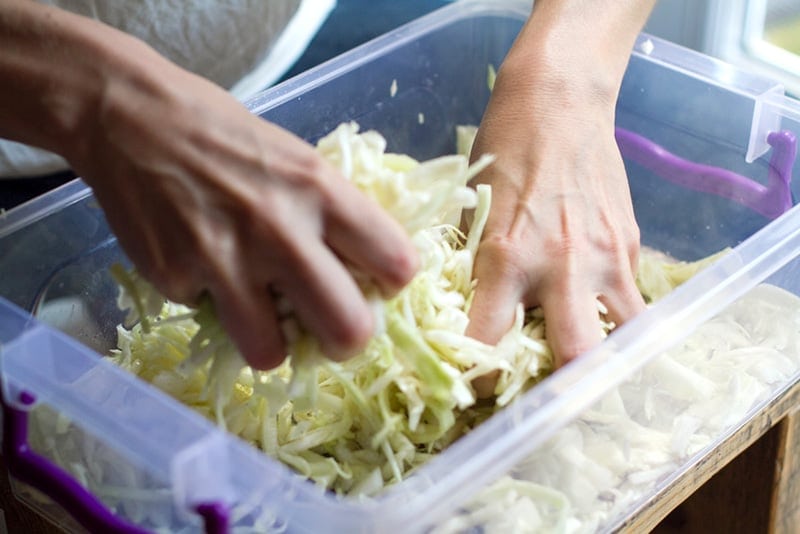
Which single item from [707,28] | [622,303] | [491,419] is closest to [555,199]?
[622,303]

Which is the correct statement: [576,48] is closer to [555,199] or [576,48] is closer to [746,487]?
[555,199]

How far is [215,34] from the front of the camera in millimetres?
1014

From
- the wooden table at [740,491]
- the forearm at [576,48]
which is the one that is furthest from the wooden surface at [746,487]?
the forearm at [576,48]

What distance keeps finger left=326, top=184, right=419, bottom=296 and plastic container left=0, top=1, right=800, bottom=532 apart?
0.34 feet

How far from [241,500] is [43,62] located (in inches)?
9.3

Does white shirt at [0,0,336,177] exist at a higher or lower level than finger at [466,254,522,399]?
lower

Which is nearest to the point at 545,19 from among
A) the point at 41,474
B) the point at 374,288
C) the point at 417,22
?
the point at 417,22

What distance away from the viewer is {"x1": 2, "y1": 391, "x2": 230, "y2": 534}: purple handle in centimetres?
59

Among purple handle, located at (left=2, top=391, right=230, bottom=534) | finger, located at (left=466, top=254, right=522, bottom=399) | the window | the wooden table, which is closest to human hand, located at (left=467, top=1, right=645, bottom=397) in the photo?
finger, located at (left=466, top=254, right=522, bottom=399)

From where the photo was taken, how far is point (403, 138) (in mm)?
1053

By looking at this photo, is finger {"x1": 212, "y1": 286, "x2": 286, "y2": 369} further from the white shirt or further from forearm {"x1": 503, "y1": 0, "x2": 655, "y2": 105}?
the white shirt

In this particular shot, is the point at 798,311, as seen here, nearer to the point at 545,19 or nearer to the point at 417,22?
Result: the point at 545,19

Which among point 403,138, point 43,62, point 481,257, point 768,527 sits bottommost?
point 768,527

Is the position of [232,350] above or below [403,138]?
above
